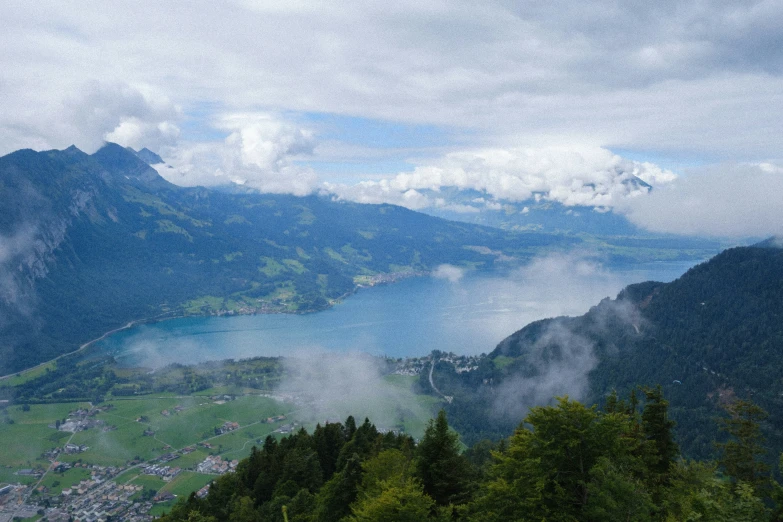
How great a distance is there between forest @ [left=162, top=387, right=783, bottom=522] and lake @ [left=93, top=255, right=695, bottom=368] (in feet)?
307

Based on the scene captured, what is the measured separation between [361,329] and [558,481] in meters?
132

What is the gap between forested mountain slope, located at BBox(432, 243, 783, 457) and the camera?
59000mm

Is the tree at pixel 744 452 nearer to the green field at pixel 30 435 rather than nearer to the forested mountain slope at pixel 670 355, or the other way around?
the forested mountain slope at pixel 670 355

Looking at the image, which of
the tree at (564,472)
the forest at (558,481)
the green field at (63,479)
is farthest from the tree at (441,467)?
the green field at (63,479)

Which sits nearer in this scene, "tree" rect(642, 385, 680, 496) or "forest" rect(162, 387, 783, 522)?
"forest" rect(162, 387, 783, 522)

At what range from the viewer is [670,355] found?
71.6 metres

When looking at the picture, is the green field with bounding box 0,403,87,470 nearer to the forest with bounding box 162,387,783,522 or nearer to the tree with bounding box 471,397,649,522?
the forest with bounding box 162,387,783,522

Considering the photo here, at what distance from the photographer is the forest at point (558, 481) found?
1113 cm

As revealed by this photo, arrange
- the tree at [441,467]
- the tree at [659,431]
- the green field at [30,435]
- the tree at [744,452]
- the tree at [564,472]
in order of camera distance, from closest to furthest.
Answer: the tree at [564,472]
the tree at [441,467]
the tree at [744,452]
the tree at [659,431]
the green field at [30,435]

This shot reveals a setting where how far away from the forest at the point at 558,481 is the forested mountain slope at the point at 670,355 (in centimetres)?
3846

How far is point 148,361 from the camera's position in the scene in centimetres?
10900

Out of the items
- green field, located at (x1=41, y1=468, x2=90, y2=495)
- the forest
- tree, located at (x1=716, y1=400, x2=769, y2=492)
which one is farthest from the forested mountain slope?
green field, located at (x1=41, y1=468, x2=90, y2=495)

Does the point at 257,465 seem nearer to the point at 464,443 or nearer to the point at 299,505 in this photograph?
the point at 299,505

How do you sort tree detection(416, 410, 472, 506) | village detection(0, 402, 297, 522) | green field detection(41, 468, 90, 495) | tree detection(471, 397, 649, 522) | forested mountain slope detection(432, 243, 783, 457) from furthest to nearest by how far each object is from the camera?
forested mountain slope detection(432, 243, 783, 457)
green field detection(41, 468, 90, 495)
village detection(0, 402, 297, 522)
tree detection(416, 410, 472, 506)
tree detection(471, 397, 649, 522)
